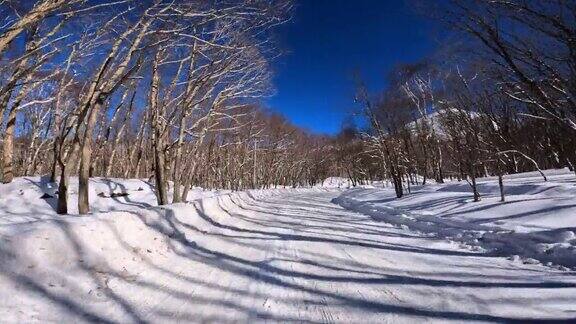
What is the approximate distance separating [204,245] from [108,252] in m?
2.91

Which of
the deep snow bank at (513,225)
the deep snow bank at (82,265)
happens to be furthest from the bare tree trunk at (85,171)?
the deep snow bank at (513,225)

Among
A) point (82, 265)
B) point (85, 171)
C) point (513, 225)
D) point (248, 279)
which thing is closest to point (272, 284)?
point (248, 279)

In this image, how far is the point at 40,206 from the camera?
53.5ft

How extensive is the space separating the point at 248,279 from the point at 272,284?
484 mm

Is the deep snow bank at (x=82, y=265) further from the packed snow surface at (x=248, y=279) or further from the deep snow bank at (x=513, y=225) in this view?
the deep snow bank at (x=513, y=225)

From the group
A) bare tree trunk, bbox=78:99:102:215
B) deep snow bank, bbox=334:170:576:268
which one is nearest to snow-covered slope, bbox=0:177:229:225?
bare tree trunk, bbox=78:99:102:215

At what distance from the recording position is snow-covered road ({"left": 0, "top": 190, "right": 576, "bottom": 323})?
169 inches

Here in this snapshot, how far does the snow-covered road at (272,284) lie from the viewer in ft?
14.1

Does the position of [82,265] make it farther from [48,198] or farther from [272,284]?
[48,198]

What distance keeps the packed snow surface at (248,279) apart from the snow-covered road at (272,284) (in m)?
0.02

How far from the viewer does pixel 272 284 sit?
565cm

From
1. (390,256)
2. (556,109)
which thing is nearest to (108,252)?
(390,256)

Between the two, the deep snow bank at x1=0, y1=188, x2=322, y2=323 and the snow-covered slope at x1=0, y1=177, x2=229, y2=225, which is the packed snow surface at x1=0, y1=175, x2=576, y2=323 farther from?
the snow-covered slope at x1=0, y1=177, x2=229, y2=225

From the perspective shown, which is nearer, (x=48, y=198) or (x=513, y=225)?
(x=513, y=225)
